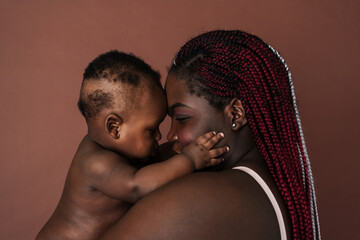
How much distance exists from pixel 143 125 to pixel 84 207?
0.41 meters

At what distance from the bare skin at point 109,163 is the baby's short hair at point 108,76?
1.9 inches

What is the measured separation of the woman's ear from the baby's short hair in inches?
14.8

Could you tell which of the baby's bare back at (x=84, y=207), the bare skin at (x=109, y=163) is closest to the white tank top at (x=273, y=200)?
the bare skin at (x=109, y=163)

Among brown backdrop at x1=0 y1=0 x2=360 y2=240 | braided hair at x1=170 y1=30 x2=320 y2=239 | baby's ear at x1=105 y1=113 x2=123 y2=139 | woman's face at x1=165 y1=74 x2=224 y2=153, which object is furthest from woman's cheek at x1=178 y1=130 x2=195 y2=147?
brown backdrop at x1=0 y1=0 x2=360 y2=240

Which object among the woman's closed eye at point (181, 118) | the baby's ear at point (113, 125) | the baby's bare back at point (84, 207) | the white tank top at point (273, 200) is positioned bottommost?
the baby's bare back at point (84, 207)

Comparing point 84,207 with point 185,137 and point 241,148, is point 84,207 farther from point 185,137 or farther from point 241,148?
point 241,148

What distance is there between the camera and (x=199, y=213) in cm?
121

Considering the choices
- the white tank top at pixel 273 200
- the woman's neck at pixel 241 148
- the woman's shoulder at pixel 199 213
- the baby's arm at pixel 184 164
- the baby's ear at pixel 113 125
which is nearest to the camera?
the woman's shoulder at pixel 199 213

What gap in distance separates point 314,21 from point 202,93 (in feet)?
6.55

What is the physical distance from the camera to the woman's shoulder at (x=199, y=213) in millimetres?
1205

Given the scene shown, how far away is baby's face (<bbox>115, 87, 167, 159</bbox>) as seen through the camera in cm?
171

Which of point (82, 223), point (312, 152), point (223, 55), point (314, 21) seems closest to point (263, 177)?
point (223, 55)

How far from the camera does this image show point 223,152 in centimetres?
156

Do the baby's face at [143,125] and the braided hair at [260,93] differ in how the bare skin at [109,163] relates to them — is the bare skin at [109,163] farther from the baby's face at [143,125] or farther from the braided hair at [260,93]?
the braided hair at [260,93]
